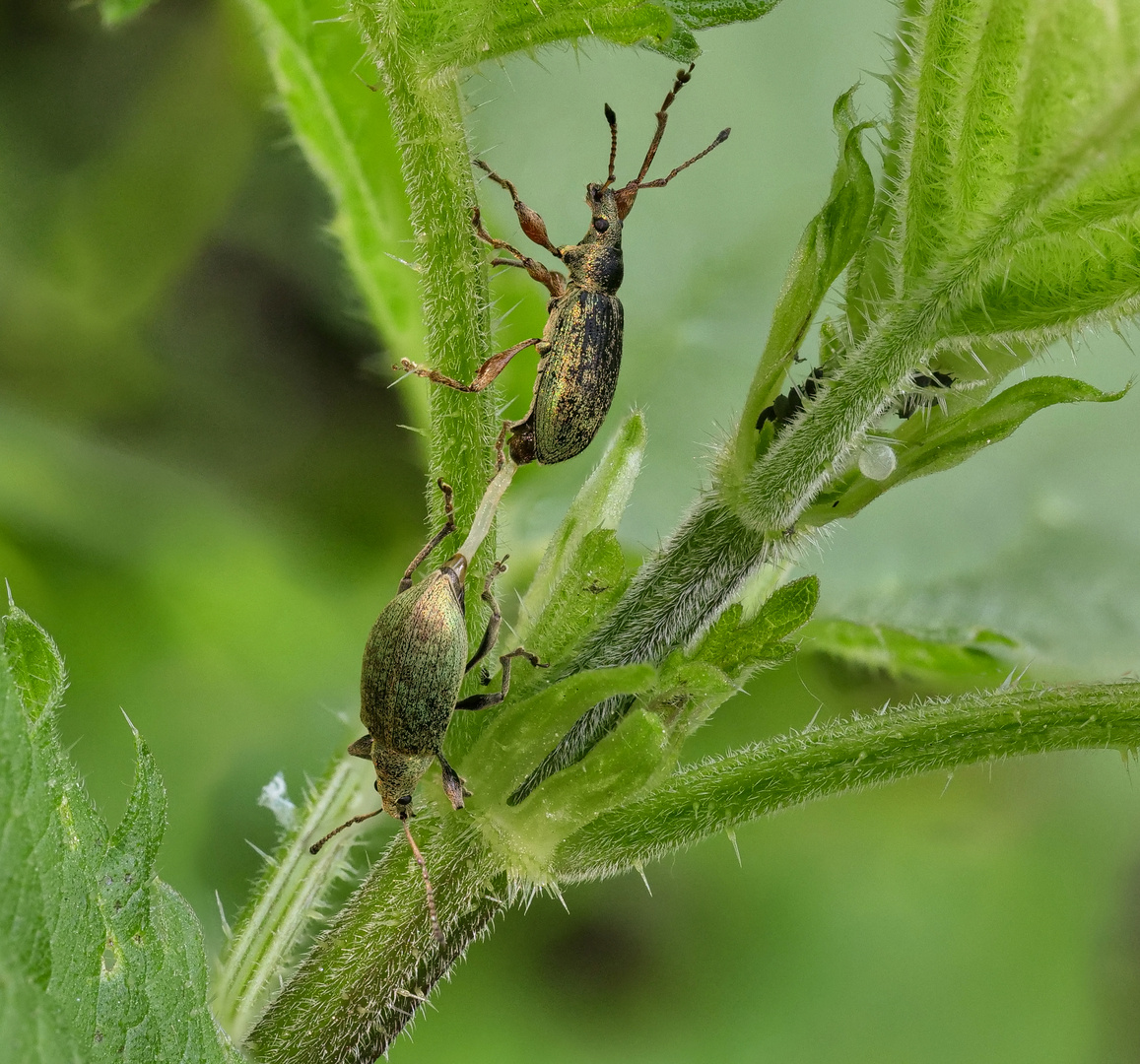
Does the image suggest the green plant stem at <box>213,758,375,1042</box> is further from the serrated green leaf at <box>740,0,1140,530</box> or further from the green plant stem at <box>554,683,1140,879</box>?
the serrated green leaf at <box>740,0,1140,530</box>

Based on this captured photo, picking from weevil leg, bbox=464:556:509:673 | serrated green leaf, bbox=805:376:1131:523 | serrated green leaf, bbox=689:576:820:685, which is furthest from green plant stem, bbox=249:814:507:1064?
serrated green leaf, bbox=805:376:1131:523

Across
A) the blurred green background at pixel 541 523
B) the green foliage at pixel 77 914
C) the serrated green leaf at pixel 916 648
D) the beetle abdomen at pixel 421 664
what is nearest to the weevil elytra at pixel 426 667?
→ the beetle abdomen at pixel 421 664

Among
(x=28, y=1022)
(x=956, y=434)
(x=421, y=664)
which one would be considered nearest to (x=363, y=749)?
(x=421, y=664)

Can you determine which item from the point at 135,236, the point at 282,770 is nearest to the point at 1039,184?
the point at 282,770

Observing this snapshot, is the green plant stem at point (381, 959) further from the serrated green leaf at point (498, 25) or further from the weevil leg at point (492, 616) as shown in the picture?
the serrated green leaf at point (498, 25)

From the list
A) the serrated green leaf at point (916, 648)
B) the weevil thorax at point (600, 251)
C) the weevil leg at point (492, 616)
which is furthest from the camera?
the serrated green leaf at point (916, 648)

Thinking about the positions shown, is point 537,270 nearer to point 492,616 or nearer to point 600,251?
point 600,251
